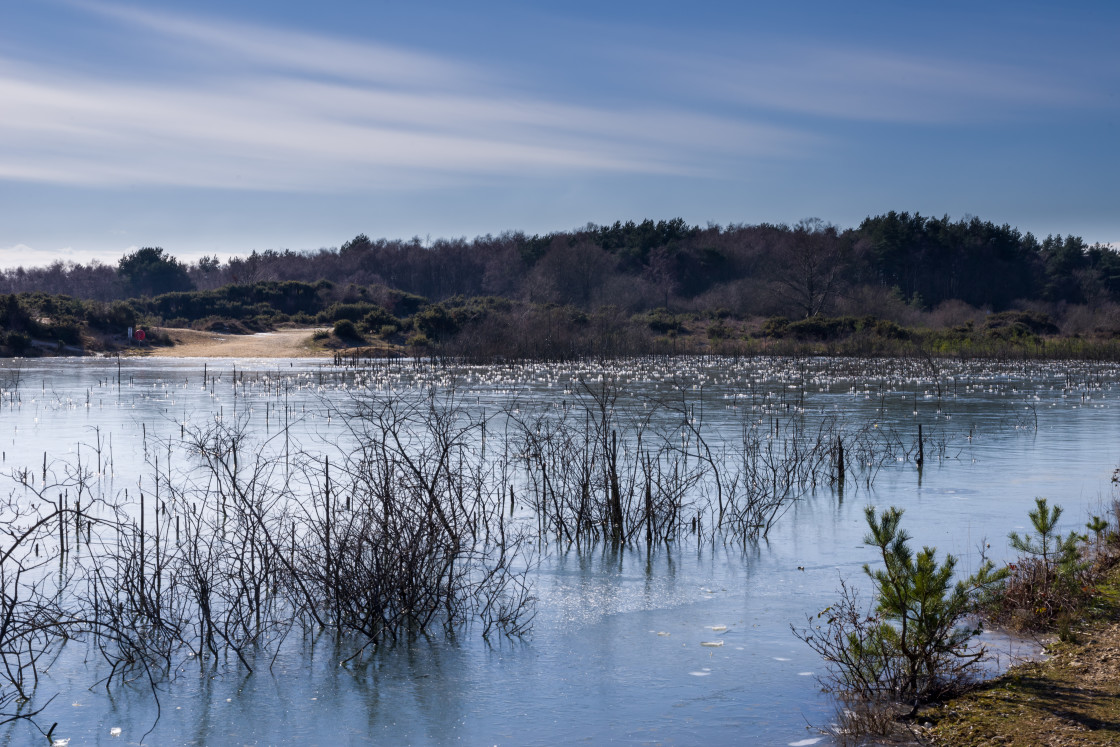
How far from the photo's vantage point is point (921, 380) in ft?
115

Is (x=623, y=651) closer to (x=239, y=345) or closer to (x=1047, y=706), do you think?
(x=1047, y=706)

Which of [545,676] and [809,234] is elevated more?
[809,234]

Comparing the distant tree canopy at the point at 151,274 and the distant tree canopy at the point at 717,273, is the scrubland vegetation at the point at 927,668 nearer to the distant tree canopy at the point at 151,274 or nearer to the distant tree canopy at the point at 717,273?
the distant tree canopy at the point at 717,273

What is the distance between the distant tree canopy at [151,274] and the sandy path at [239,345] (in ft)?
146

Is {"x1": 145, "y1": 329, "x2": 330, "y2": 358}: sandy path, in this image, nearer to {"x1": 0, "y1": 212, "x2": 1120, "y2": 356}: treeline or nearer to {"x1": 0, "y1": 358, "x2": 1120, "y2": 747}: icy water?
{"x1": 0, "y1": 212, "x2": 1120, "y2": 356}: treeline

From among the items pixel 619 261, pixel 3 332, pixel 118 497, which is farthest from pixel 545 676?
pixel 619 261

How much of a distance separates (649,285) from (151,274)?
178 feet

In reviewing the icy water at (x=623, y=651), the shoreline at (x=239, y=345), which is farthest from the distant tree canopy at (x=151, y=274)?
the icy water at (x=623, y=651)

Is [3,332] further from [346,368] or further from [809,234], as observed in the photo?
[809,234]

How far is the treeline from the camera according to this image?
62125 mm

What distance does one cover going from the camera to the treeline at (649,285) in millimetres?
62125

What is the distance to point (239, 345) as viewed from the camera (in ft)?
193

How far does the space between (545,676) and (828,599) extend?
116 inches

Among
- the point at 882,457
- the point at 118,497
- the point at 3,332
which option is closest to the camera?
the point at 118,497
